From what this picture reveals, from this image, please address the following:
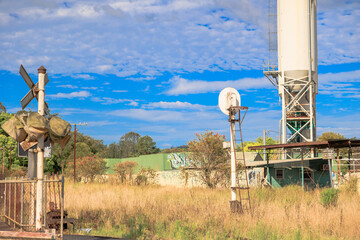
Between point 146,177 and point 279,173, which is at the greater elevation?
point 279,173

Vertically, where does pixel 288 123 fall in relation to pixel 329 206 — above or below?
above

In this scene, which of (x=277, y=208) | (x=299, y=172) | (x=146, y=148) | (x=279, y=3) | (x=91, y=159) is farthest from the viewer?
(x=146, y=148)

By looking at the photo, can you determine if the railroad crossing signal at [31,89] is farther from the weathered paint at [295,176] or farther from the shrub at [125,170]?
the shrub at [125,170]

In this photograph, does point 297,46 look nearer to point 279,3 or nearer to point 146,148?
point 279,3

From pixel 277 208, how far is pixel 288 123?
103 ft

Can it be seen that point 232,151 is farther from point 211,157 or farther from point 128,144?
point 128,144

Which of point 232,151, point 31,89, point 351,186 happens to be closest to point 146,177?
point 351,186

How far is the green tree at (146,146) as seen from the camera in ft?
298

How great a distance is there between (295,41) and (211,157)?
67.6 ft

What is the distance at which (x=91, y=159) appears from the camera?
144ft

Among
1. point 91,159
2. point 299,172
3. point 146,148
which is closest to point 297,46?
point 299,172

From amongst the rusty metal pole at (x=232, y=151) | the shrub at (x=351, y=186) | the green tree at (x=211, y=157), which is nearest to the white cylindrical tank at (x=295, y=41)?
the green tree at (x=211, y=157)

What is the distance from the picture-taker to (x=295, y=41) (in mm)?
45469

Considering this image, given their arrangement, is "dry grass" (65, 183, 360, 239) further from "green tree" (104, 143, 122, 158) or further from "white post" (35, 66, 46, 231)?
"green tree" (104, 143, 122, 158)
